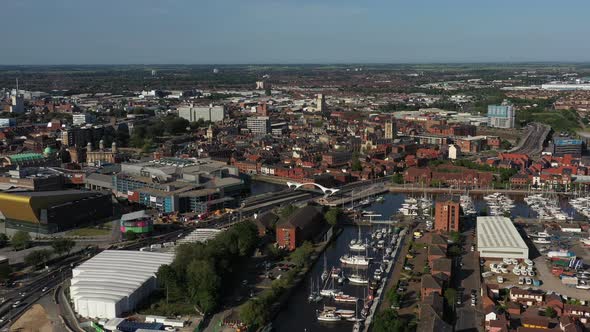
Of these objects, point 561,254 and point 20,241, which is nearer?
point 561,254

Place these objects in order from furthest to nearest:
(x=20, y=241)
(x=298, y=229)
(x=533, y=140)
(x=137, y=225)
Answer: (x=533, y=140) < (x=137, y=225) < (x=20, y=241) < (x=298, y=229)

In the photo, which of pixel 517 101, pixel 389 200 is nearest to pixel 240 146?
pixel 389 200

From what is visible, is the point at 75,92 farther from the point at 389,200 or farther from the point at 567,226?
the point at 567,226

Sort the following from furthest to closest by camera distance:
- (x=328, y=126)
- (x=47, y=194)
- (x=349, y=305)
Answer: (x=328, y=126) → (x=47, y=194) → (x=349, y=305)

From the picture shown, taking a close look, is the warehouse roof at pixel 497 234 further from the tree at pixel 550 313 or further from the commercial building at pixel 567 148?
the commercial building at pixel 567 148

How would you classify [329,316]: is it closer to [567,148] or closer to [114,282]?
[114,282]

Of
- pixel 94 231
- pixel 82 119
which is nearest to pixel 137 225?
pixel 94 231
